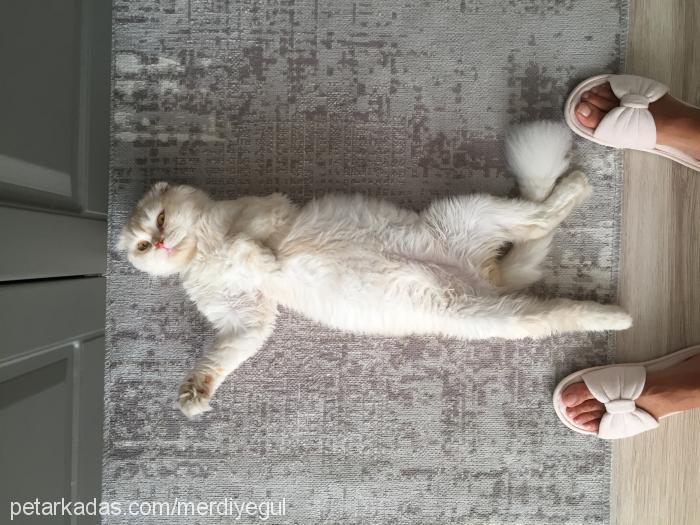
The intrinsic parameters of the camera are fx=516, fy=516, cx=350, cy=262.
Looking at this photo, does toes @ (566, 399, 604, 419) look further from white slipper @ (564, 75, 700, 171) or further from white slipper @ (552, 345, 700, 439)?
white slipper @ (564, 75, 700, 171)

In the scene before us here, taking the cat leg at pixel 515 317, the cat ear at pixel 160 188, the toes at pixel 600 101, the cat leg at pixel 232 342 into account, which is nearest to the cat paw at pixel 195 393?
the cat leg at pixel 232 342

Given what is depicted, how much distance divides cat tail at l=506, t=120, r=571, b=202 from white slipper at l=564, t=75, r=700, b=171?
3.2 inches

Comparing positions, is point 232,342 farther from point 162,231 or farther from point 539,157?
point 539,157

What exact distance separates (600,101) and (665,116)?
0.62 ft

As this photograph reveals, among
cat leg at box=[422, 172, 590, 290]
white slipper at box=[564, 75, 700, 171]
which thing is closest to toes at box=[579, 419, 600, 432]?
cat leg at box=[422, 172, 590, 290]

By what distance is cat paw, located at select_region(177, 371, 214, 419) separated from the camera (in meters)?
1.30

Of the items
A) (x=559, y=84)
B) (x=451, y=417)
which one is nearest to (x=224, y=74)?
(x=559, y=84)

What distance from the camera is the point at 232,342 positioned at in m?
1.42

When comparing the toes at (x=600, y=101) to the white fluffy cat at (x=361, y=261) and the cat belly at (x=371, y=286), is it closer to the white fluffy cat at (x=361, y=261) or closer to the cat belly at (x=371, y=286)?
the white fluffy cat at (x=361, y=261)

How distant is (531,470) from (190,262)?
1.22 meters

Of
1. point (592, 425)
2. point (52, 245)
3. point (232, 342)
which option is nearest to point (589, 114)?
point (592, 425)

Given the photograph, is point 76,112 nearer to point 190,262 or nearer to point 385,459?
point 190,262

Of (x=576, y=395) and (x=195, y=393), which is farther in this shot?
(x=576, y=395)

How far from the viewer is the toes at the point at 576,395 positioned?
1555 millimetres
